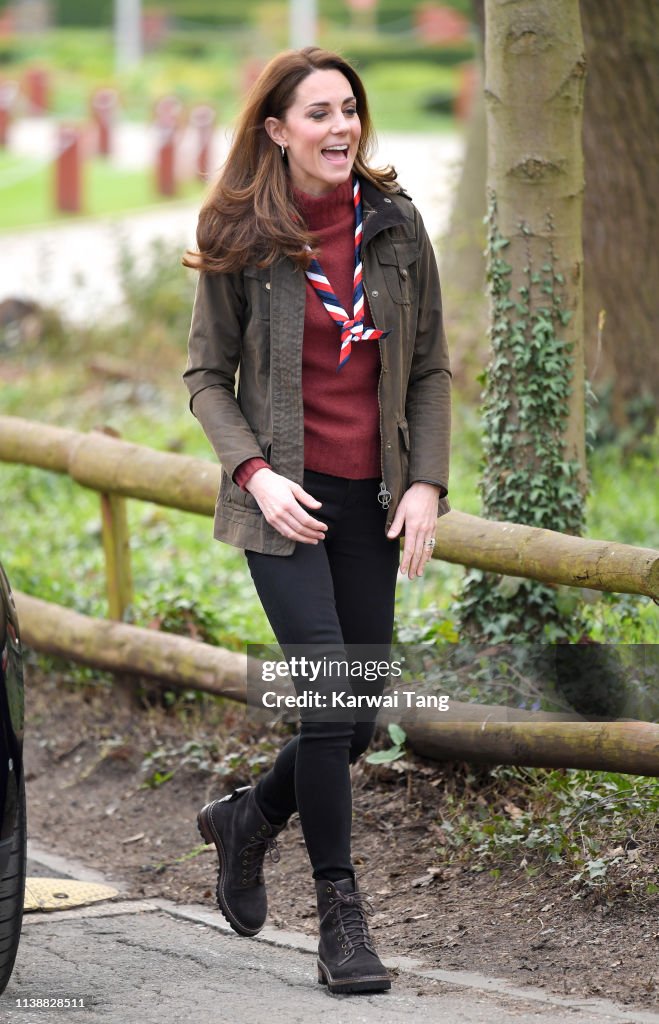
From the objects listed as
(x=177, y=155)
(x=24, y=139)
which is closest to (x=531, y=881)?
(x=177, y=155)

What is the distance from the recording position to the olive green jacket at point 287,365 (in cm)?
360

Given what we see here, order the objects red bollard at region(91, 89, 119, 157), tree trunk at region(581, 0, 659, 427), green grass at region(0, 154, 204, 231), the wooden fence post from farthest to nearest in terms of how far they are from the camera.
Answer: red bollard at region(91, 89, 119, 157) → green grass at region(0, 154, 204, 231) → tree trunk at region(581, 0, 659, 427) → the wooden fence post

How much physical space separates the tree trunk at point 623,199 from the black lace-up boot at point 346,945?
182 inches

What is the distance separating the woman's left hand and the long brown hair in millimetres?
614

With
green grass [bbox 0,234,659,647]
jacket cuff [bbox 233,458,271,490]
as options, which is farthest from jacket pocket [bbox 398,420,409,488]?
green grass [bbox 0,234,659,647]

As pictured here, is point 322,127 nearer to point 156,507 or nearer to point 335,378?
point 335,378

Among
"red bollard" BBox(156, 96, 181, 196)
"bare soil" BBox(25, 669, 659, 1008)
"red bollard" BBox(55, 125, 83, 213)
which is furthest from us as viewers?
"red bollard" BBox(156, 96, 181, 196)

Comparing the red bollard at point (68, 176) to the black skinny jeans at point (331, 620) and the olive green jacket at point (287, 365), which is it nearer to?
the olive green jacket at point (287, 365)

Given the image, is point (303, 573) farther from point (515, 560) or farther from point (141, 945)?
point (141, 945)

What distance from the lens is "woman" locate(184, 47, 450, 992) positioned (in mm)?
3582

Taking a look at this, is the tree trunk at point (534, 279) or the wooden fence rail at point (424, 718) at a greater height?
the tree trunk at point (534, 279)

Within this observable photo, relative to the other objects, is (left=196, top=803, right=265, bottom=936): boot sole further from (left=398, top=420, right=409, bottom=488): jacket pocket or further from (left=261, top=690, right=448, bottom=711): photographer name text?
(left=398, top=420, right=409, bottom=488): jacket pocket

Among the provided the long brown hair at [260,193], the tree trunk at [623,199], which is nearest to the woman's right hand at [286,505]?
the long brown hair at [260,193]

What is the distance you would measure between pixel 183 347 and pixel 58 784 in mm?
5772
